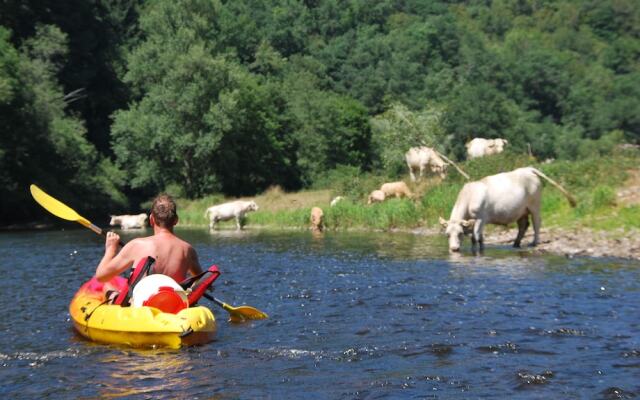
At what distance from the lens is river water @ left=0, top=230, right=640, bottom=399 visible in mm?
9414

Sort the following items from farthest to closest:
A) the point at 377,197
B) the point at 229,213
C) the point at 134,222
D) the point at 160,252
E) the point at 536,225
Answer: the point at 134,222, the point at 229,213, the point at 377,197, the point at 536,225, the point at 160,252

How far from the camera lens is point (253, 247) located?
27.8 metres

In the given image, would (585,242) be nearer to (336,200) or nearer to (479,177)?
(479,177)

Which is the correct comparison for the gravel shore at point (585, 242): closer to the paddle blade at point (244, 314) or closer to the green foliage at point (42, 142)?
the paddle blade at point (244, 314)

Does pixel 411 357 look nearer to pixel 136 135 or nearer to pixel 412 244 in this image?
pixel 412 244

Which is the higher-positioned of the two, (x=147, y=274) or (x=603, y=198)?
(x=603, y=198)

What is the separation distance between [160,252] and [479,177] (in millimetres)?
22873

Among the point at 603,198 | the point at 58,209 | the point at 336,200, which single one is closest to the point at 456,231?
the point at 603,198

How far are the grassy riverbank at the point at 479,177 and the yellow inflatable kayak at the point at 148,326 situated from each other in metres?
14.8

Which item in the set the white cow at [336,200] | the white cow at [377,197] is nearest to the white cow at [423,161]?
the white cow at [336,200]

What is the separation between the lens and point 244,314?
13.8 metres

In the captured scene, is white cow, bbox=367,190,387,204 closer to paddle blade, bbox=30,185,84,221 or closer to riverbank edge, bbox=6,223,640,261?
riverbank edge, bbox=6,223,640,261

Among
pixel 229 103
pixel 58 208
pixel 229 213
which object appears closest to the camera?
pixel 58 208

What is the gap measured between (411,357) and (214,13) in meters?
63.5
